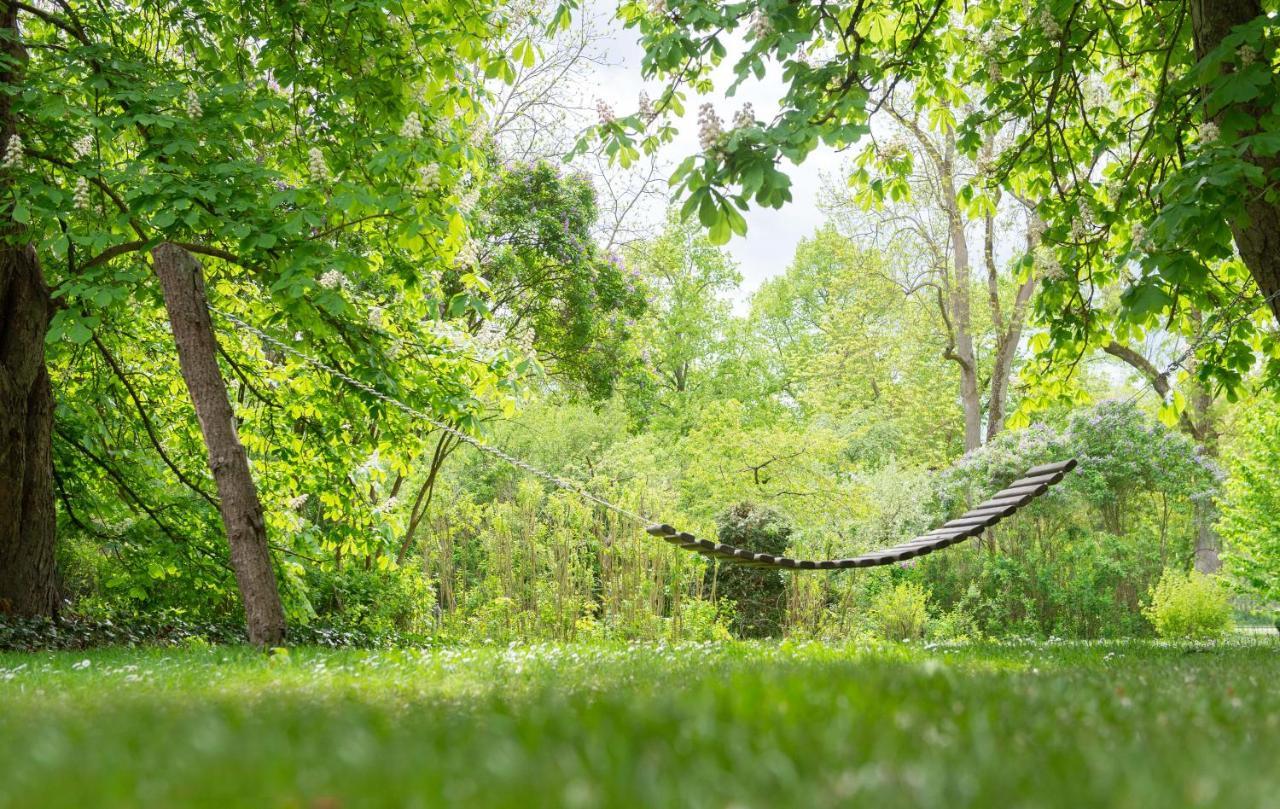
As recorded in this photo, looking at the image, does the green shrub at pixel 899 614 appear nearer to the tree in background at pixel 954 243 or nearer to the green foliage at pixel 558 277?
the green foliage at pixel 558 277

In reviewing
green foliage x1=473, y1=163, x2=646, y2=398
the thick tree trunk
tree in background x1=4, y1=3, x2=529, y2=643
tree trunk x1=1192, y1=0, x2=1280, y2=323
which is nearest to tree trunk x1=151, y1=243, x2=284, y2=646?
tree in background x1=4, y1=3, x2=529, y2=643

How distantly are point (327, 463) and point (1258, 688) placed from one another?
7103 mm

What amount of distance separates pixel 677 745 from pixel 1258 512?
10685mm

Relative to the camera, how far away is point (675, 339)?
28828mm

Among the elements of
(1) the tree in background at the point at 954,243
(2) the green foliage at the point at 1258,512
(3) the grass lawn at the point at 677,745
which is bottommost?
(3) the grass lawn at the point at 677,745

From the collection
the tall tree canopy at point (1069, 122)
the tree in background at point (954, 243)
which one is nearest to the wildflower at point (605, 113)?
the tall tree canopy at point (1069, 122)

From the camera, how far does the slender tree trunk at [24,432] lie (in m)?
6.98

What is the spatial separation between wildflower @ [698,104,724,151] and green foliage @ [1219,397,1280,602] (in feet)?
29.6

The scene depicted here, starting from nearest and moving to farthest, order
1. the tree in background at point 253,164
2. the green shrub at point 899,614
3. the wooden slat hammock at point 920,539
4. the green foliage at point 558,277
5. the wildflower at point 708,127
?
the wildflower at point 708,127, the tree in background at point 253,164, the wooden slat hammock at point 920,539, the green shrub at point 899,614, the green foliage at point 558,277

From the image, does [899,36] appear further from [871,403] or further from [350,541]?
[871,403]

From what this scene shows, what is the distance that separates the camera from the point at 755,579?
41.0 feet

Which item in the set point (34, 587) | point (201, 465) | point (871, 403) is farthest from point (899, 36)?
point (871, 403)

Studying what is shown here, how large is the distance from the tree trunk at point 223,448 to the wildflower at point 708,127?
369 centimetres

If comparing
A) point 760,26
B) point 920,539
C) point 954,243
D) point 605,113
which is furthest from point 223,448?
point 954,243
